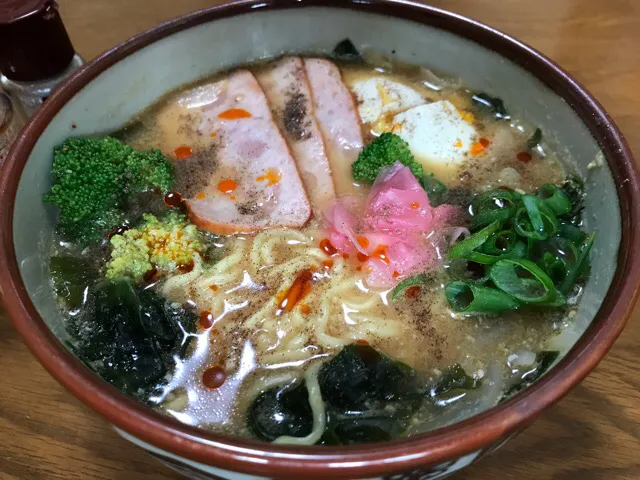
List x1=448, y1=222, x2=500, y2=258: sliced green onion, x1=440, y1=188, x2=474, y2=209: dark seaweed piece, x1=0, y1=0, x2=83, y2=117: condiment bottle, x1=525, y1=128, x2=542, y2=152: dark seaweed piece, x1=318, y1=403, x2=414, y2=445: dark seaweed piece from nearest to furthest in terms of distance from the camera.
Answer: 1. x1=318, y1=403, x2=414, y2=445: dark seaweed piece
2. x1=448, y1=222, x2=500, y2=258: sliced green onion
3. x1=0, y1=0, x2=83, y2=117: condiment bottle
4. x1=440, y1=188, x2=474, y2=209: dark seaweed piece
5. x1=525, y1=128, x2=542, y2=152: dark seaweed piece

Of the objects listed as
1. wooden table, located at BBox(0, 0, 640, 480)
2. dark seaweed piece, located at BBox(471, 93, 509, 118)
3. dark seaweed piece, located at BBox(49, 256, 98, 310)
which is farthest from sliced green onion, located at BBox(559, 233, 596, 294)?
dark seaweed piece, located at BBox(49, 256, 98, 310)

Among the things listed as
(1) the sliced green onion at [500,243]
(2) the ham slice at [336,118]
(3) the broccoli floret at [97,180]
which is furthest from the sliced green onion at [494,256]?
(3) the broccoli floret at [97,180]

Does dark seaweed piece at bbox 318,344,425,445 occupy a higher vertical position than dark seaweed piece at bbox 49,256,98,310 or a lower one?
lower

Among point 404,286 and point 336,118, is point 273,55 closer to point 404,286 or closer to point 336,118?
point 336,118

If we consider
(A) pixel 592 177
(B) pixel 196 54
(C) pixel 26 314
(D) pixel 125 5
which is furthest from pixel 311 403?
(D) pixel 125 5

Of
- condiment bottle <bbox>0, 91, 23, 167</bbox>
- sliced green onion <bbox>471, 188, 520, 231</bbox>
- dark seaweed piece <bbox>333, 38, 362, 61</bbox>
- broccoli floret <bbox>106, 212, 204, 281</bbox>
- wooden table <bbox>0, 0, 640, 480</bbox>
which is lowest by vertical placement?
wooden table <bbox>0, 0, 640, 480</bbox>

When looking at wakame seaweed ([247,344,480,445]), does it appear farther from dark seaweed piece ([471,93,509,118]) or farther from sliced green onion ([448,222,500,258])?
dark seaweed piece ([471,93,509,118])

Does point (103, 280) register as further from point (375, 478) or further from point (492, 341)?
point (492, 341)

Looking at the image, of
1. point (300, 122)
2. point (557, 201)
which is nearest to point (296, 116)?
point (300, 122)
